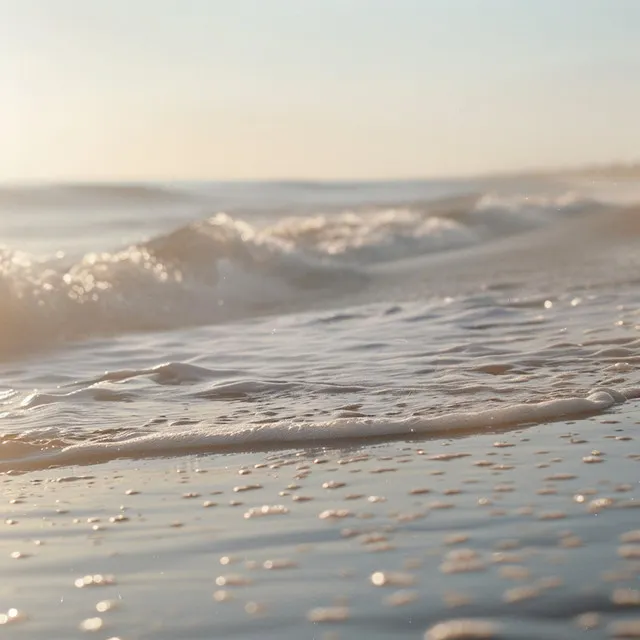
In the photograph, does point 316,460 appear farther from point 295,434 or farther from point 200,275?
point 200,275

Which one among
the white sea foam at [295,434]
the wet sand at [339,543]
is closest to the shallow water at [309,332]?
the white sea foam at [295,434]

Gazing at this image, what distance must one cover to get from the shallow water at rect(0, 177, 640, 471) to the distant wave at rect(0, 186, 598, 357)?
1.0 inches

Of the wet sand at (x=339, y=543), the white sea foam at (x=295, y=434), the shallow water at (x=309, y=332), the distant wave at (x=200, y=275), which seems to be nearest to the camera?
the wet sand at (x=339, y=543)

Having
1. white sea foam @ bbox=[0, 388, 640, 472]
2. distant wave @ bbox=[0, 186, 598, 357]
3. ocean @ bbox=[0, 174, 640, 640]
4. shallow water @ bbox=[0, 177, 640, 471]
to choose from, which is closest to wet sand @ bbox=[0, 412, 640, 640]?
ocean @ bbox=[0, 174, 640, 640]

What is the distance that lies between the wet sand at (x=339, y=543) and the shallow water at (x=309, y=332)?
407 mm

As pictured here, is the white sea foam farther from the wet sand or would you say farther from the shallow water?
the wet sand

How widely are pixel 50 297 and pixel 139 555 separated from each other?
5.72 m

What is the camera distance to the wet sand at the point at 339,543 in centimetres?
205

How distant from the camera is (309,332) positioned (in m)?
6.74

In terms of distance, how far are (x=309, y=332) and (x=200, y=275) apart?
123 inches

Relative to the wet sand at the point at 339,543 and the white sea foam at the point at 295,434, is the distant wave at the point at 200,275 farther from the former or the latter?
the wet sand at the point at 339,543

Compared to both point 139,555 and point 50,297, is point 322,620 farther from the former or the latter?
point 50,297

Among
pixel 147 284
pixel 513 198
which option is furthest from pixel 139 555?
pixel 513 198

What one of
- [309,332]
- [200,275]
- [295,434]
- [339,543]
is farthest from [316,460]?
[200,275]
